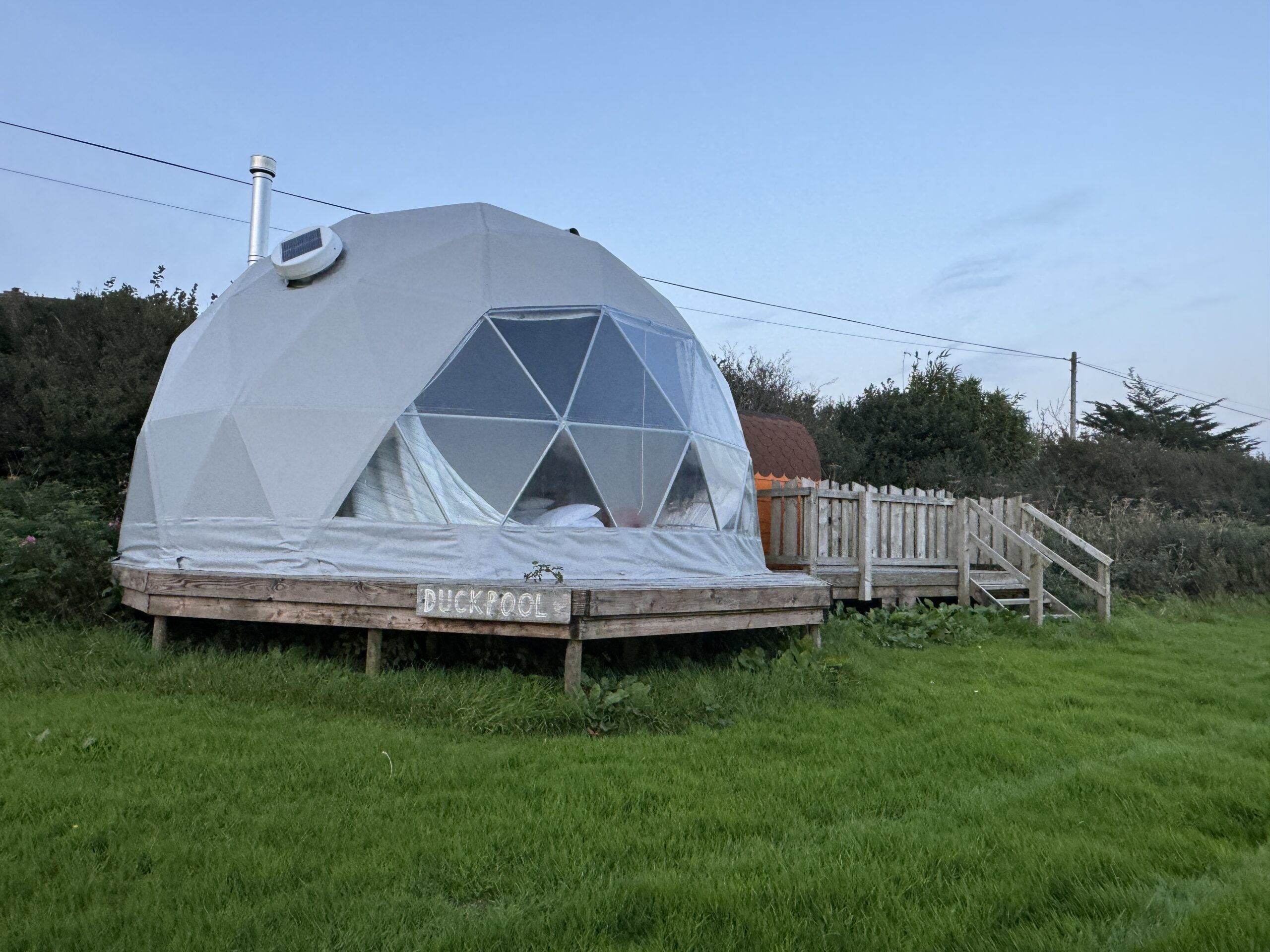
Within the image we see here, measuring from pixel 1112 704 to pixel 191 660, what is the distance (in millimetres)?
6621

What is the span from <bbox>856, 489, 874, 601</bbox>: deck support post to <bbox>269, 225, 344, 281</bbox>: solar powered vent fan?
606 cm

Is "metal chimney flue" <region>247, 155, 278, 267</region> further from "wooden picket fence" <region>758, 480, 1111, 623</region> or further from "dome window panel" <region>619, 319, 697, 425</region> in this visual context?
"wooden picket fence" <region>758, 480, 1111, 623</region>

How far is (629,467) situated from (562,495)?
2.23ft

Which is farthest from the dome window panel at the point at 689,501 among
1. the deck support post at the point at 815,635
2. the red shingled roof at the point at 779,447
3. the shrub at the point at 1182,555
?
the shrub at the point at 1182,555

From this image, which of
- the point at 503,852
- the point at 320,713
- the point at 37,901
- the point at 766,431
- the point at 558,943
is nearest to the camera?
the point at 558,943

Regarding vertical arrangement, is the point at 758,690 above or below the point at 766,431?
below

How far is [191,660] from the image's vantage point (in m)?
6.48

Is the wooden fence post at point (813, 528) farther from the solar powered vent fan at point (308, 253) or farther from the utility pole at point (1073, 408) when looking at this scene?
the utility pole at point (1073, 408)

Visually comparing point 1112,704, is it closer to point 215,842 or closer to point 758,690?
point 758,690

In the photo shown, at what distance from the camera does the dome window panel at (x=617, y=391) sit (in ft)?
24.8

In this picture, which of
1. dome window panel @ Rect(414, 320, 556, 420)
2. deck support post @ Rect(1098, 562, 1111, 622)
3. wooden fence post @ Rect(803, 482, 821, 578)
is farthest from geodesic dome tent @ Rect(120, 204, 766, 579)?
deck support post @ Rect(1098, 562, 1111, 622)

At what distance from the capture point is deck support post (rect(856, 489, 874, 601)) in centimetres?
1007

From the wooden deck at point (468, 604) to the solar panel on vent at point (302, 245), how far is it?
299 centimetres

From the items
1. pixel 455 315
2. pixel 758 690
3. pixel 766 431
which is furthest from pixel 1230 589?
pixel 455 315
